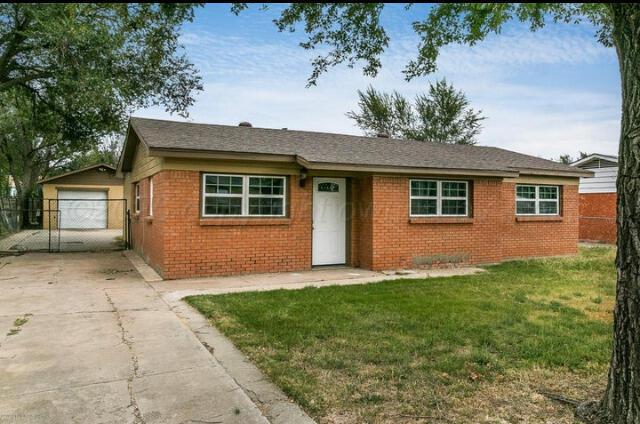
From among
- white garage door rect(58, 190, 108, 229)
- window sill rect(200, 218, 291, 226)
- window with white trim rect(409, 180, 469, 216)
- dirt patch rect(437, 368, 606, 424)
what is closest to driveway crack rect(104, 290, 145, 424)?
dirt patch rect(437, 368, 606, 424)

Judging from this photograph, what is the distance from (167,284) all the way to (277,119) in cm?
1845

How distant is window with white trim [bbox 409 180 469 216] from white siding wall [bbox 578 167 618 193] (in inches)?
367

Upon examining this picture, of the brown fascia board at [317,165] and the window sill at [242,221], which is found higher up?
the brown fascia board at [317,165]

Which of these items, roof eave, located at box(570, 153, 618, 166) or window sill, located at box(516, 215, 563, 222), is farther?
roof eave, located at box(570, 153, 618, 166)

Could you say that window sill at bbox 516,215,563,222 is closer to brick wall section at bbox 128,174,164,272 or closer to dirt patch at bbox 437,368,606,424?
dirt patch at bbox 437,368,606,424

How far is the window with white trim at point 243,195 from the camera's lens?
9547 mm

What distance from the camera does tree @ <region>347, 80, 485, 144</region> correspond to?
123 feet

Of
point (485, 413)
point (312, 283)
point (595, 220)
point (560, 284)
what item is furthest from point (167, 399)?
point (595, 220)

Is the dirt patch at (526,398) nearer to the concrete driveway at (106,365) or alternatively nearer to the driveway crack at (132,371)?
the concrete driveway at (106,365)

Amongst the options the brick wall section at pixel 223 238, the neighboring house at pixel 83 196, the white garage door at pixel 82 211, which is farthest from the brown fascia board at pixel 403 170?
the white garage door at pixel 82 211

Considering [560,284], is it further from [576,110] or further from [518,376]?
[576,110]

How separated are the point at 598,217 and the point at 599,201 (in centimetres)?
108

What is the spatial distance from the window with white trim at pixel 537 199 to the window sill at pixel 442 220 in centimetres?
254

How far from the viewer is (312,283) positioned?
876 cm
